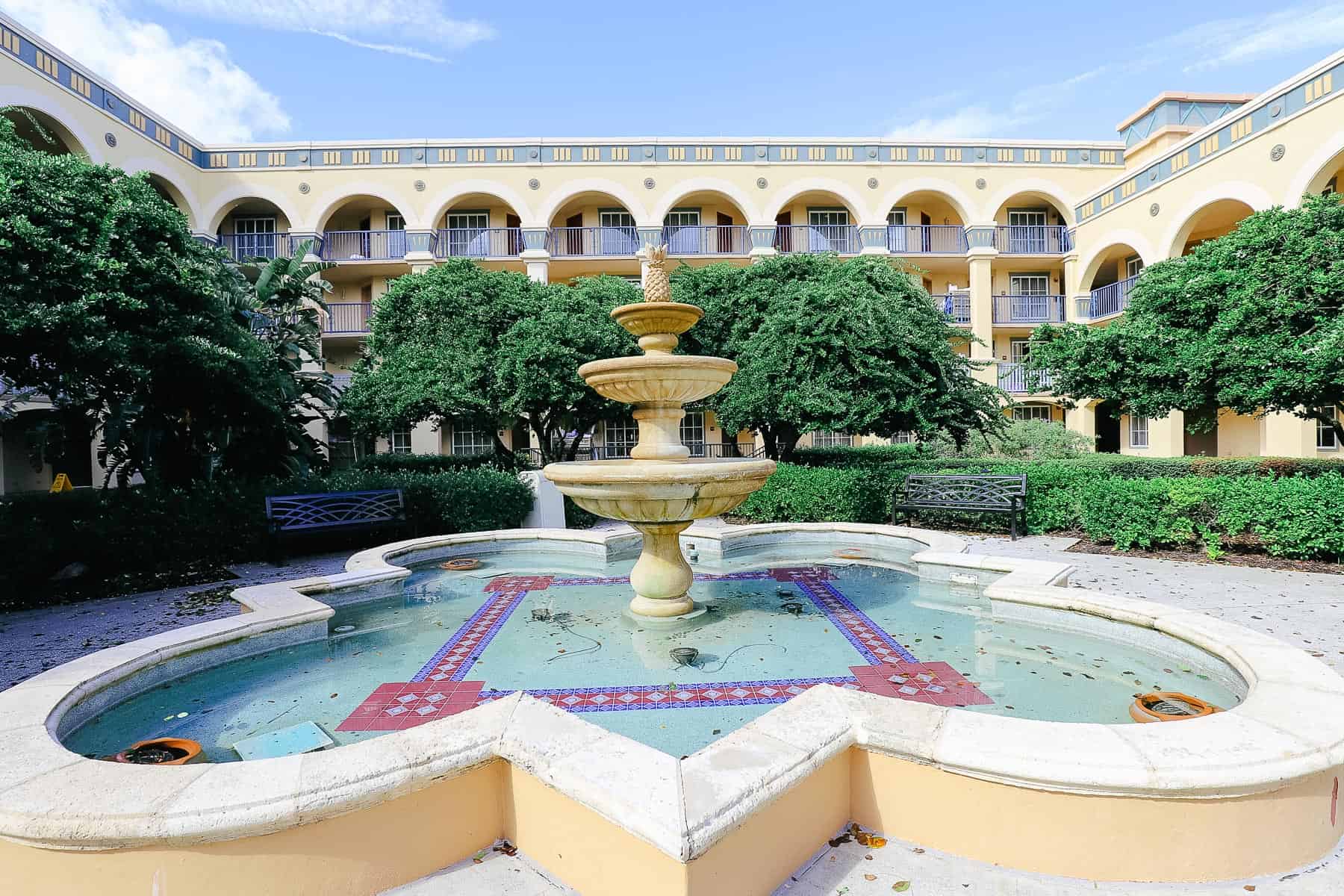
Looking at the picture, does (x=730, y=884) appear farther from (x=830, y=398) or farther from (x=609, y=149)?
(x=609, y=149)

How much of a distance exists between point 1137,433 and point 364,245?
26708 mm

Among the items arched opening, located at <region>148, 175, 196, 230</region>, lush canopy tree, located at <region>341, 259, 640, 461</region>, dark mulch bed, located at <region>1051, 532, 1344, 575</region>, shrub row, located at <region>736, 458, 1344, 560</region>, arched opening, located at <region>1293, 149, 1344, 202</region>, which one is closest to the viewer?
dark mulch bed, located at <region>1051, 532, 1344, 575</region>

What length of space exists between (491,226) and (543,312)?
39.3 ft

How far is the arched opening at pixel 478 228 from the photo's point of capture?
22.9m

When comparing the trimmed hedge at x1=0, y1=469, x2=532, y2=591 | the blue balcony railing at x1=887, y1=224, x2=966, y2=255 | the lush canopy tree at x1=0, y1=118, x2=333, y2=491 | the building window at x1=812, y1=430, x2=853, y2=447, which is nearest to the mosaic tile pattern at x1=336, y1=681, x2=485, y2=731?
the lush canopy tree at x1=0, y1=118, x2=333, y2=491

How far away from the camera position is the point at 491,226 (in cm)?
2330

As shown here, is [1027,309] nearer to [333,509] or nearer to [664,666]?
[333,509]

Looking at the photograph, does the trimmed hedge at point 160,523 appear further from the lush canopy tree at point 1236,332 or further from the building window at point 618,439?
the building window at point 618,439

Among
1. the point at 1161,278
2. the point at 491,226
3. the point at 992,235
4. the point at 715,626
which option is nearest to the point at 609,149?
the point at 491,226

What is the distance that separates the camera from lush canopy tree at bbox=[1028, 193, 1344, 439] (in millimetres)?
7777

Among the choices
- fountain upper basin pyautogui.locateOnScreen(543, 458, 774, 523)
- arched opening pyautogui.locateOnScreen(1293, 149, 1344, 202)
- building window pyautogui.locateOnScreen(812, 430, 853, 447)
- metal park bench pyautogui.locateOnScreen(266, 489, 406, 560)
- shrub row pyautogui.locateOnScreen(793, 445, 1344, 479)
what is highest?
arched opening pyautogui.locateOnScreen(1293, 149, 1344, 202)

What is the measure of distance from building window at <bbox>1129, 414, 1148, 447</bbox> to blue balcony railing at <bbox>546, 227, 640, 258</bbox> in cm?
1728

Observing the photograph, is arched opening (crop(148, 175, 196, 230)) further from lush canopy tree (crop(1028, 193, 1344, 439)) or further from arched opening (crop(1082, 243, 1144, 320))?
arched opening (crop(1082, 243, 1144, 320))

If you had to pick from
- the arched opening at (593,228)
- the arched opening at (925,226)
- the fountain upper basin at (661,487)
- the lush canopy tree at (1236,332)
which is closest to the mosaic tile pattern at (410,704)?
the fountain upper basin at (661,487)
